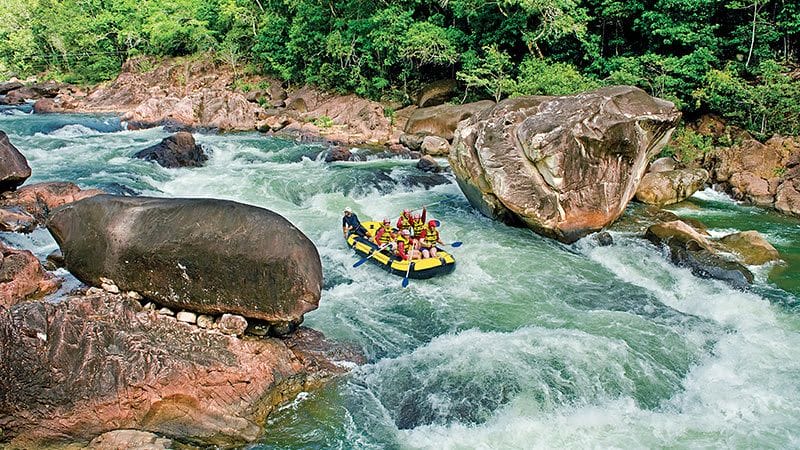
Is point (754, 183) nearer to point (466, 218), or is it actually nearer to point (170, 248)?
point (466, 218)

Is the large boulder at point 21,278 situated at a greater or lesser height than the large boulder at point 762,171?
lesser

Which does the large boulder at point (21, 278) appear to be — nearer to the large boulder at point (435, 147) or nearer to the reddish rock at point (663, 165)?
the large boulder at point (435, 147)

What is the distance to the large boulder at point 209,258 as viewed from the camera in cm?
668

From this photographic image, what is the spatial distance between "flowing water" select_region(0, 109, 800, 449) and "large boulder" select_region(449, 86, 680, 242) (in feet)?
2.09

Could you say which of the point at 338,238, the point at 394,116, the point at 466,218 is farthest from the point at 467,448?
the point at 394,116

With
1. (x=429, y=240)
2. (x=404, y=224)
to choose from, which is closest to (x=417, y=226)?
(x=404, y=224)

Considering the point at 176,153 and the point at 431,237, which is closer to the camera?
the point at 431,237

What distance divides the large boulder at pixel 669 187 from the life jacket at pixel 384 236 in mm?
7316

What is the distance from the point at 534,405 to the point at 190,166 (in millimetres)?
13432

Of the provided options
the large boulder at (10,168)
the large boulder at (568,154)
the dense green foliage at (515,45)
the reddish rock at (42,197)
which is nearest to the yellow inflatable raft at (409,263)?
the large boulder at (568,154)

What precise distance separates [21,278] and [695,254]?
36.0ft

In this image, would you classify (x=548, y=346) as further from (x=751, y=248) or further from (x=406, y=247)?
(x=751, y=248)

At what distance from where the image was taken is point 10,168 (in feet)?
36.4

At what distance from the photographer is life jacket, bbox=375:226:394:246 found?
1065 cm
